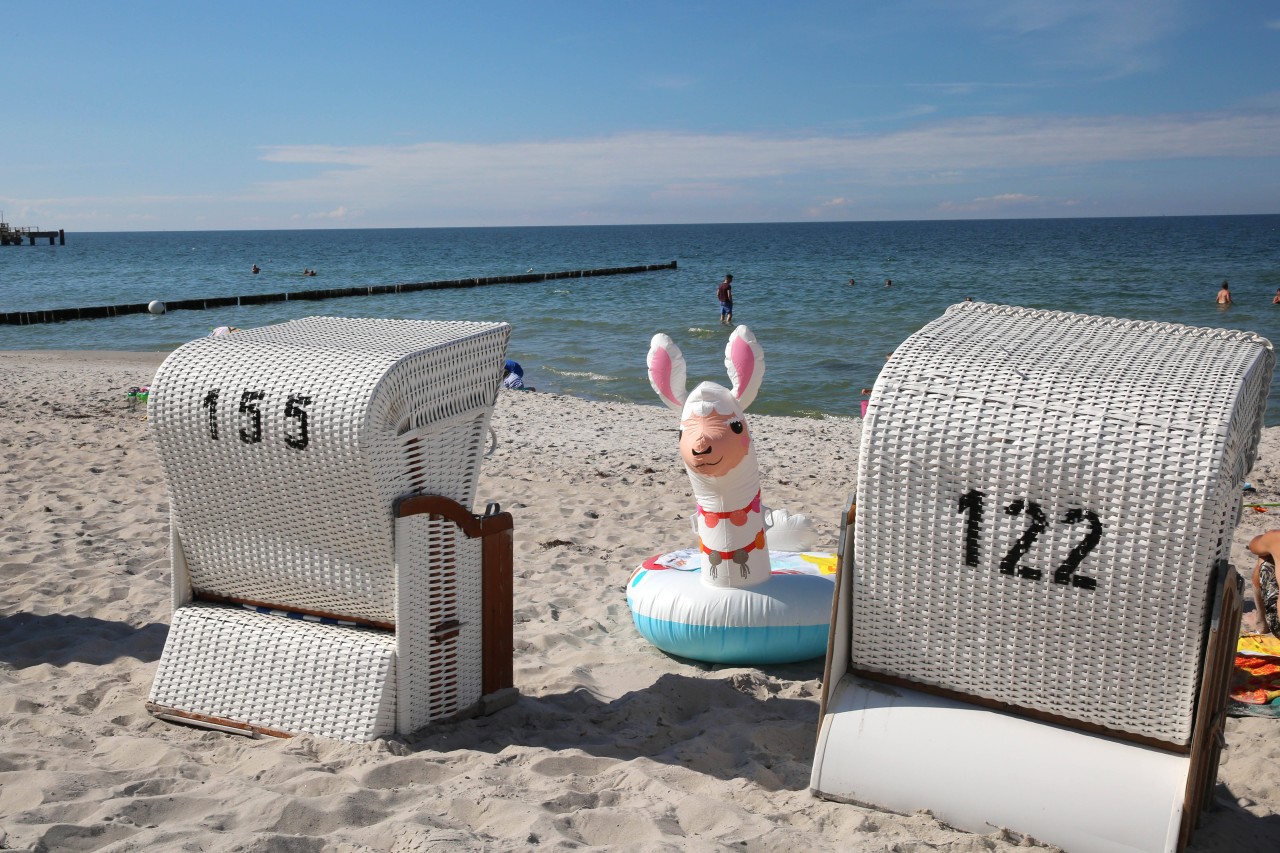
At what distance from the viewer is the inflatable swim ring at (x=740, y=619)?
465 cm

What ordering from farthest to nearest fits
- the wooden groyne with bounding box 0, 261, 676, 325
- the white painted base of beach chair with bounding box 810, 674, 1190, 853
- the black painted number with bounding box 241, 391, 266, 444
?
the wooden groyne with bounding box 0, 261, 676, 325 → the black painted number with bounding box 241, 391, 266, 444 → the white painted base of beach chair with bounding box 810, 674, 1190, 853

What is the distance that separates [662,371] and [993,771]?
260cm

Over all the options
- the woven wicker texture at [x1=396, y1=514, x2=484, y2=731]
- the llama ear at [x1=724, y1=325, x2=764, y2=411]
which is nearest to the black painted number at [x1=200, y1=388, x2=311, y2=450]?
the woven wicker texture at [x1=396, y1=514, x2=484, y2=731]

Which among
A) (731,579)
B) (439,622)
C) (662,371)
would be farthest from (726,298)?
(439,622)

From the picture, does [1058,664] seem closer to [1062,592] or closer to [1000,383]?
Answer: [1062,592]

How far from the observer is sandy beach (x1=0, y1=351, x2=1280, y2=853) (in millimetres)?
2887

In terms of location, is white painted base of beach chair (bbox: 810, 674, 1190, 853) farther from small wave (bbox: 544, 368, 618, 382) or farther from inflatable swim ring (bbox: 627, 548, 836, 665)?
small wave (bbox: 544, 368, 618, 382)

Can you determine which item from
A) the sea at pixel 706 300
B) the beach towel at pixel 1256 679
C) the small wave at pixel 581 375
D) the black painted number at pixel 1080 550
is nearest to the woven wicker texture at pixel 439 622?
the black painted number at pixel 1080 550

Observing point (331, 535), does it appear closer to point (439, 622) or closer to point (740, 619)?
point (439, 622)

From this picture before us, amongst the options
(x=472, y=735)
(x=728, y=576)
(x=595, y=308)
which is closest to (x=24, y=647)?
(x=472, y=735)

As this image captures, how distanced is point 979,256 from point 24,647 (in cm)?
6299

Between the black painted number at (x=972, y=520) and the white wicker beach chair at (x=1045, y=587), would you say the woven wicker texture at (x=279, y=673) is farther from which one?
the black painted number at (x=972, y=520)

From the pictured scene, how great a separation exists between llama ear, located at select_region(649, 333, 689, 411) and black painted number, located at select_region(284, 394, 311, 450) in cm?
196

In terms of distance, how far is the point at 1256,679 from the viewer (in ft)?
13.9
